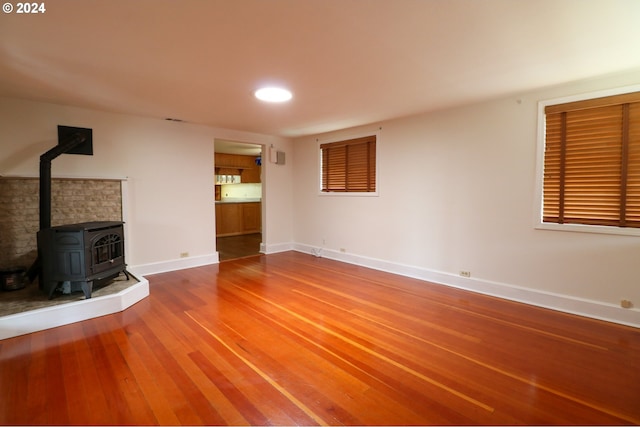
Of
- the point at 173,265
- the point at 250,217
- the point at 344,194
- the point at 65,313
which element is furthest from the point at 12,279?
the point at 250,217

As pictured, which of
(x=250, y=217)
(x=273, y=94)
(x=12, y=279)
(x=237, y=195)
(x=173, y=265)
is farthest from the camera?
(x=237, y=195)

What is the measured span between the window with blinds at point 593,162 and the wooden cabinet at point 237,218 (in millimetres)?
6972

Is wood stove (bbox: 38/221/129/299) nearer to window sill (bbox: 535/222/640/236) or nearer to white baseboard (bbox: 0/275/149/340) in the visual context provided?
white baseboard (bbox: 0/275/149/340)

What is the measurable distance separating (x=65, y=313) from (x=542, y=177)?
507 centimetres

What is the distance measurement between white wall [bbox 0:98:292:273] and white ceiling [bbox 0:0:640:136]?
0.40m

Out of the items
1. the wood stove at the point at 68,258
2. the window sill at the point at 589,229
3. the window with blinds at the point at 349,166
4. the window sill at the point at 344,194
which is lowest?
the wood stove at the point at 68,258

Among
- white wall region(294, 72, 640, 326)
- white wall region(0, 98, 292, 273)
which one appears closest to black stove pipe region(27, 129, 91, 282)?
white wall region(0, 98, 292, 273)

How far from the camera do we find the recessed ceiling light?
10.8 feet

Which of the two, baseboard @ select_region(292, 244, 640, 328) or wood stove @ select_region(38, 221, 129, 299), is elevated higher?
wood stove @ select_region(38, 221, 129, 299)

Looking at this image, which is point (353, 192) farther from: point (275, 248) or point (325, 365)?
point (325, 365)

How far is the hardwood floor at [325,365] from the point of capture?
69.6 inches

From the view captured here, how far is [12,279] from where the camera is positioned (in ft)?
10.9

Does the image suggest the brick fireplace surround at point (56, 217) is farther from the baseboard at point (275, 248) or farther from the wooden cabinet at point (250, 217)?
the wooden cabinet at point (250, 217)

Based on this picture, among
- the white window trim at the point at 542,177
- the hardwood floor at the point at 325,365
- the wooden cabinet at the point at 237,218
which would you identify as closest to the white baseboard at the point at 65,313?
the hardwood floor at the point at 325,365
